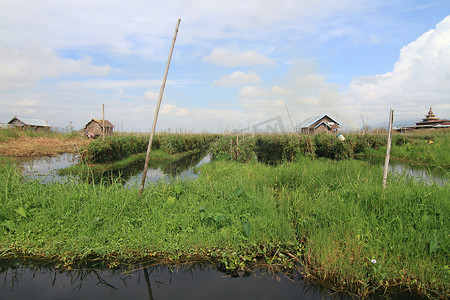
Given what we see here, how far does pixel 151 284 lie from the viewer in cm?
283

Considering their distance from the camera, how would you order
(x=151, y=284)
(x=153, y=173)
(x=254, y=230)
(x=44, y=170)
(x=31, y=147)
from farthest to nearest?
1. (x=31, y=147)
2. (x=44, y=170)
3. (x=153, y=173)
4. (x=254, y=230)
5. (x=151, y=284)

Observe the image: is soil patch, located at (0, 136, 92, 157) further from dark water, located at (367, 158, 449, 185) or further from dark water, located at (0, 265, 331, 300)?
dark water, located at (367, 158, 449, 185)

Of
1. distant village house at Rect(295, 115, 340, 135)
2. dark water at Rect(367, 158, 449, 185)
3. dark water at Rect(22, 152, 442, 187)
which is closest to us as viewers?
dark water at Rect(367, 158, 449, 185)

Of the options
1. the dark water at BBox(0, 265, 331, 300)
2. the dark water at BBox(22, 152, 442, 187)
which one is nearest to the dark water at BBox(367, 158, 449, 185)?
the dark water at BBox(22, 152, 442, 187)

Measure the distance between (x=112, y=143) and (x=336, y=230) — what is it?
1203cm

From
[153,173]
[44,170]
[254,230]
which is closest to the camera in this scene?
[254,230]

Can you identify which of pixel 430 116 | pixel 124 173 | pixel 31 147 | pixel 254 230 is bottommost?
pixel 124 173

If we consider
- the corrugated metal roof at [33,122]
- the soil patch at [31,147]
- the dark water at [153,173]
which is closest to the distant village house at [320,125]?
the dark water at [153,173]

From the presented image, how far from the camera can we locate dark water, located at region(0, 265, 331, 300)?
2.66 meters

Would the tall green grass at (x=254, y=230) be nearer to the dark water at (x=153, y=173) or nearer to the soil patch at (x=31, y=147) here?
the dark water at (x=153, y=173)

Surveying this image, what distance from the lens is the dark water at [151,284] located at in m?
2.66

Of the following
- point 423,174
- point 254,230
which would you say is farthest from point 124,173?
point 423,174

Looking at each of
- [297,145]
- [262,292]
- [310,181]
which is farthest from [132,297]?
[297,145]

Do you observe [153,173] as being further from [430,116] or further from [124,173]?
[430,116]
